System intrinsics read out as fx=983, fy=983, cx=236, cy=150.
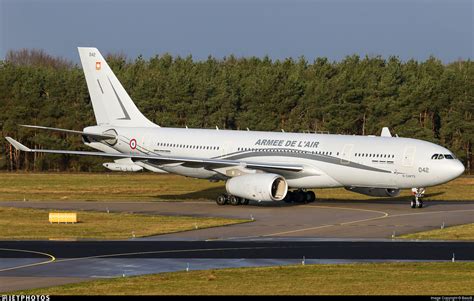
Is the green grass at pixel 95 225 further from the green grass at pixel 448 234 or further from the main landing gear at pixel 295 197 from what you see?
the green grass at pixel 448 234

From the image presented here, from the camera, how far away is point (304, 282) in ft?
98.3

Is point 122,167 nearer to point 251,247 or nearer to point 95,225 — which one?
point 95,225

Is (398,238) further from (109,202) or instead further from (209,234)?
(109,202)

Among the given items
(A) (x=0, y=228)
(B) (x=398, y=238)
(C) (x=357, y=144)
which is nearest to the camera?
(B) (x=398, y=238)

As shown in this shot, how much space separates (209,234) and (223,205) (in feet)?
52.8

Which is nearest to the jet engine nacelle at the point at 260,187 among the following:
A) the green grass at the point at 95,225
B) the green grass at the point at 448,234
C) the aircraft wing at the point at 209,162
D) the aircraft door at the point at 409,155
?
the aircraft wing at the point at 209,162

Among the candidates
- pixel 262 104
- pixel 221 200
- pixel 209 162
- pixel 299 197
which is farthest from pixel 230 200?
pixel 262 104

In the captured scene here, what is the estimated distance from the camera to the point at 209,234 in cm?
4431

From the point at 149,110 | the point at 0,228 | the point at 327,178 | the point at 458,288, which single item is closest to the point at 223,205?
the point at 327,178

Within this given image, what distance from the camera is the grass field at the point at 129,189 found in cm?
6794

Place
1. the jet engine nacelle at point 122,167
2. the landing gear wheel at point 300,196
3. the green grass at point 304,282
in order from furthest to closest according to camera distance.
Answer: the jet engine nacelle at point 122,167 → the landing gear wheel at point 300,196 → the green grass at point 304,282

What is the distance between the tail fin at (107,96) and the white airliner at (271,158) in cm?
7

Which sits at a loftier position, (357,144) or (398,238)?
(357,144)

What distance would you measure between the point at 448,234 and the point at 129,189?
36600mm
